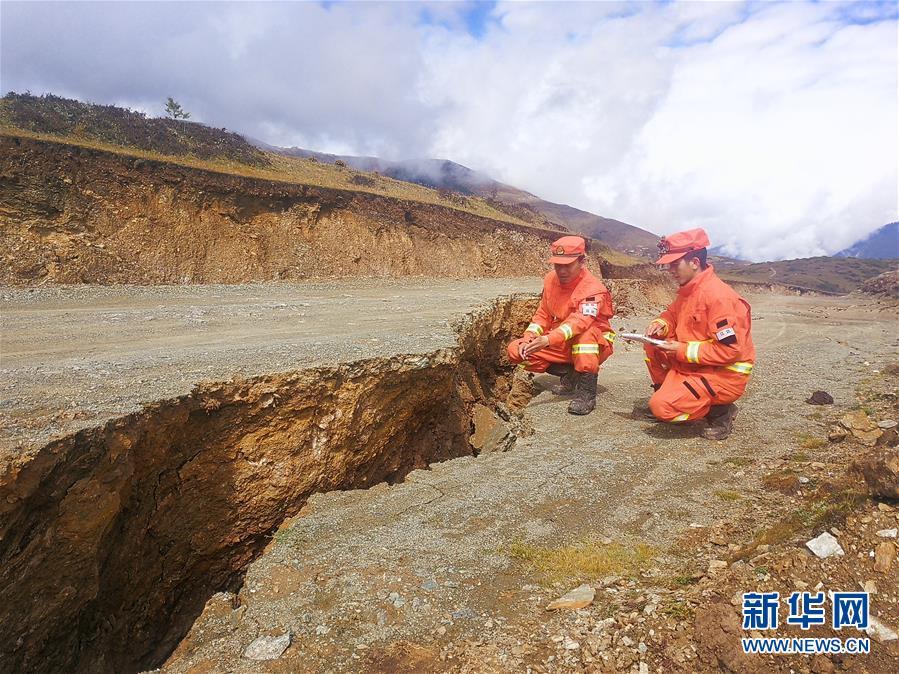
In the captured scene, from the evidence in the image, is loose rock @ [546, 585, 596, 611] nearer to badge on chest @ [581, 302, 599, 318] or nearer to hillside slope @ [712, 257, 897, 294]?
badge on chest @ [581, 302, 599, 318]

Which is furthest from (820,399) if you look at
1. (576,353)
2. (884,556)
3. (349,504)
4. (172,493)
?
(172,493)

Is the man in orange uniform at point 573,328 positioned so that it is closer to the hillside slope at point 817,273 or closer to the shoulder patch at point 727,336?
the shoulder patch at point 727,336

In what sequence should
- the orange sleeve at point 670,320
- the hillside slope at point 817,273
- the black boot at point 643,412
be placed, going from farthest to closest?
the hillside slope at point 817,273 → the black boot at point 643,412 → the orange sleeve at point 670,320

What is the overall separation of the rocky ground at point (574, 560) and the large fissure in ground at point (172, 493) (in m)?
0.76

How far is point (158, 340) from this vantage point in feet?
18.9

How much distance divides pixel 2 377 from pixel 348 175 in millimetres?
18717

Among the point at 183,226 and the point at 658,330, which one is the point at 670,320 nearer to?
the point at 658,330

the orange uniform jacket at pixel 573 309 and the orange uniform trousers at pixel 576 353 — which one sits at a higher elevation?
the orange uniform jacket at pixel 573 309

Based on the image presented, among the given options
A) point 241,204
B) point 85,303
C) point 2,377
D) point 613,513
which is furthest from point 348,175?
point 613,513

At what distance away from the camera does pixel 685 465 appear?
4.29 metres

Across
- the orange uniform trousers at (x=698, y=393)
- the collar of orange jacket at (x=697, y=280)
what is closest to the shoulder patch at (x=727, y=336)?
the orange uniform trousers at (x=698, y=393)

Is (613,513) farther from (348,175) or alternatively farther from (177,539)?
(348,175)

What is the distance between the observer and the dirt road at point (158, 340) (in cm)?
353

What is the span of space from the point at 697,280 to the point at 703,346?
667 mm
